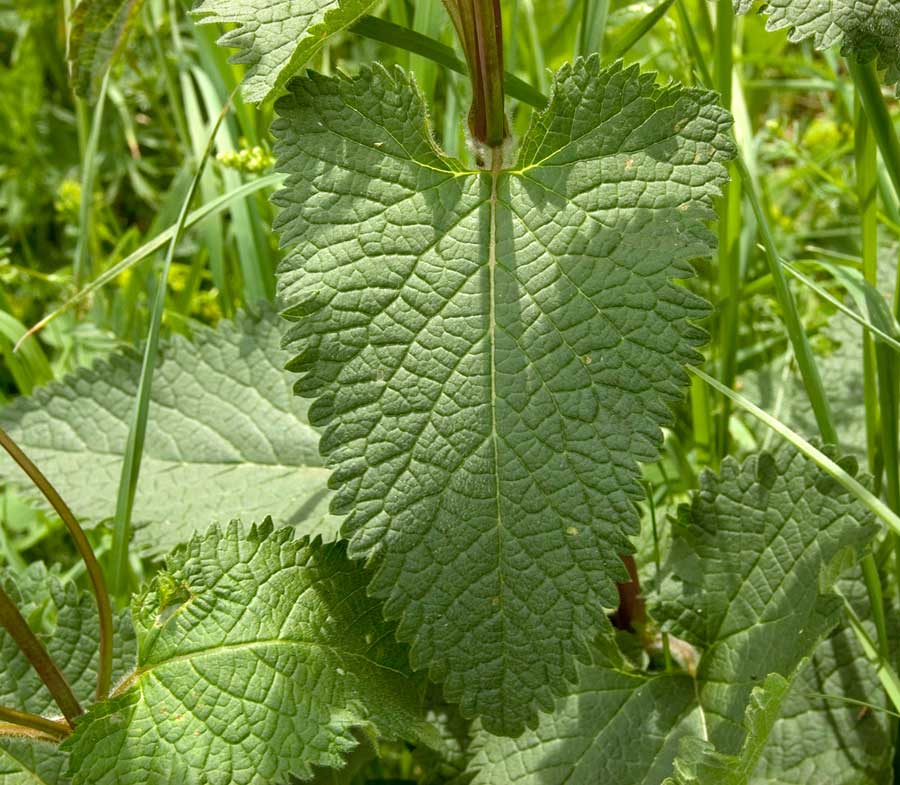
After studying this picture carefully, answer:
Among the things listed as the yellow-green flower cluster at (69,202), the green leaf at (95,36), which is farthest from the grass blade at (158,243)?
the yellow-green flower cluster at (69,202)

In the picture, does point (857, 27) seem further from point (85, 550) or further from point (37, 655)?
point (37, 655)

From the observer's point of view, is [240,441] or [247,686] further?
[240,441]

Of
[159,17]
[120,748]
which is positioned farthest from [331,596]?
[159,17]

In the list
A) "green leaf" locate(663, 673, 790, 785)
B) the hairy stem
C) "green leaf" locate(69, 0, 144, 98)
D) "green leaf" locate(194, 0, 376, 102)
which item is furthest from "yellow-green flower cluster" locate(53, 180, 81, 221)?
"green leaf" locate(663, 673, 790, 785)

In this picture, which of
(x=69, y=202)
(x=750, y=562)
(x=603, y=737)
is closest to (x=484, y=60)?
(x=750, y=562)

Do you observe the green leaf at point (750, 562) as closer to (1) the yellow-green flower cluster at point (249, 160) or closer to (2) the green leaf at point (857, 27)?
(2) the green leaf at point (857, 27)

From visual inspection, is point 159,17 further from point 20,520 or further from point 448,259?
point 448,259
